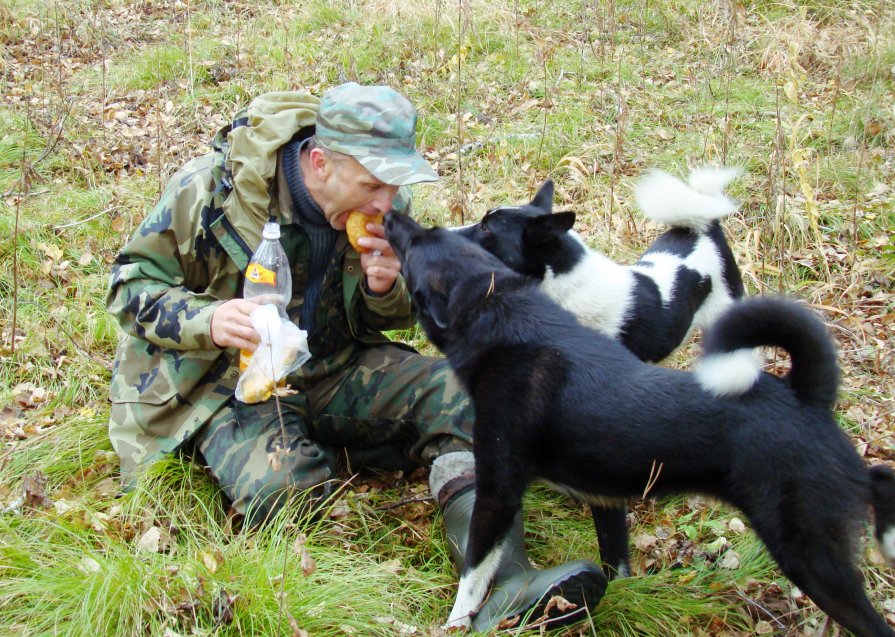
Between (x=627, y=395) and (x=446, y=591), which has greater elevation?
(x=627, y=395)

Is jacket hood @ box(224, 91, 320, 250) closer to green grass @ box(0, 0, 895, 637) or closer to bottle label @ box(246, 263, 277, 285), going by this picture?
bottle label @ box(246, 263, 277, 285)

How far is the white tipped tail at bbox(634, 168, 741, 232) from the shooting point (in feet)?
13.8

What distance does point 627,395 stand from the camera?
103 inches

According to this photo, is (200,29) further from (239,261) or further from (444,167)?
(239,261)

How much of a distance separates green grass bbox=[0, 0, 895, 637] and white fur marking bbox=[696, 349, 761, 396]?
67 cm

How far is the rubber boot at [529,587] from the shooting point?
8.92 ft

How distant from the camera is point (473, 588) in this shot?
2.87 meters

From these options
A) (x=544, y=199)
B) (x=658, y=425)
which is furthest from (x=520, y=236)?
(x=658, y=425)

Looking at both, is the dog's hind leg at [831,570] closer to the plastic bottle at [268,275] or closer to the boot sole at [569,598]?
the boot sole at [569,598]

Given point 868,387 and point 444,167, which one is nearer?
point 868,387

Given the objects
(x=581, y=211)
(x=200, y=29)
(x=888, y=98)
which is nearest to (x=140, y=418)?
(x=581, y=211)

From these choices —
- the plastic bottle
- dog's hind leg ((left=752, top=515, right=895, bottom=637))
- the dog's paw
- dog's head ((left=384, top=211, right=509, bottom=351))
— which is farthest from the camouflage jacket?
dog's hind leg ((left=752, top=515, right=895, bottom=637))

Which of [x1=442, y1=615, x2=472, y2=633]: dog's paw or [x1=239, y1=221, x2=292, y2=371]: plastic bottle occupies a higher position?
[x1=239, y1=221, x2=292, y2=371]: plastic bottle

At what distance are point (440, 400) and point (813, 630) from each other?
1646 mm
